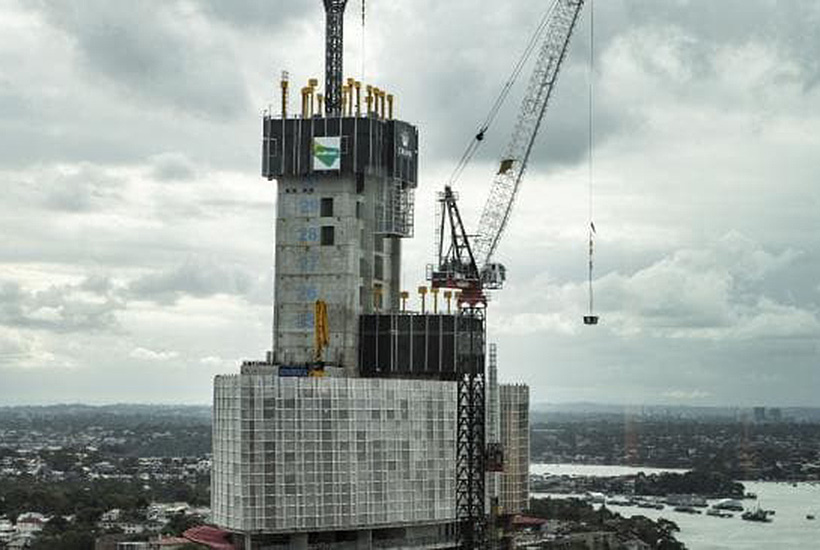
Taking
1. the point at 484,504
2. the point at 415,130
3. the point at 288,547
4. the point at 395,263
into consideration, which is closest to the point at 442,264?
the point at 395,263

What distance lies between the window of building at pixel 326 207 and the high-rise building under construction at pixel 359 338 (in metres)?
0.15

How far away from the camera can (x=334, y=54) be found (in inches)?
5935

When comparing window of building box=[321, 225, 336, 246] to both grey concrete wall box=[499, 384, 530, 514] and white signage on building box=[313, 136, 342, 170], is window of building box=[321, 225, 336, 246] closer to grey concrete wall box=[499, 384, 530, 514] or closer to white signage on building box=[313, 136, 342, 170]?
white signage on building box=[313, 136, 342, 170]

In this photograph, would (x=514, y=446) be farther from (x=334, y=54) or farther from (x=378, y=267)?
(x=334, y=54)

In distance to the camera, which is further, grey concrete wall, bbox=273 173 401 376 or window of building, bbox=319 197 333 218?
window of building, bbox=319 197 333 218

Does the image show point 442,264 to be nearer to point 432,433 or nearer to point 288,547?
point 432,433

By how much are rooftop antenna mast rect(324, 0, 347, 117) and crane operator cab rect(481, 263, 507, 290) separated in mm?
23420

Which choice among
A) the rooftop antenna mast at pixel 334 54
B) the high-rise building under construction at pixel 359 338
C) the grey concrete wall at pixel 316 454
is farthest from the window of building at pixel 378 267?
the grey concrete wall at pixel 316 454

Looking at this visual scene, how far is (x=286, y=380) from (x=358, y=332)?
69.4ft

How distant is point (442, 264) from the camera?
154m

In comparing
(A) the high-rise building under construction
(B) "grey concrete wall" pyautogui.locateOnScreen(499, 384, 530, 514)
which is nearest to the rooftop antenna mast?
(A) the high-rise building under construction

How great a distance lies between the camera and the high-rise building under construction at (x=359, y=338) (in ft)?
428

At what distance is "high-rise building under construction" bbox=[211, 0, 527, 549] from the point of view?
130 metres

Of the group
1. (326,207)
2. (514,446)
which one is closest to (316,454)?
(326,207)
